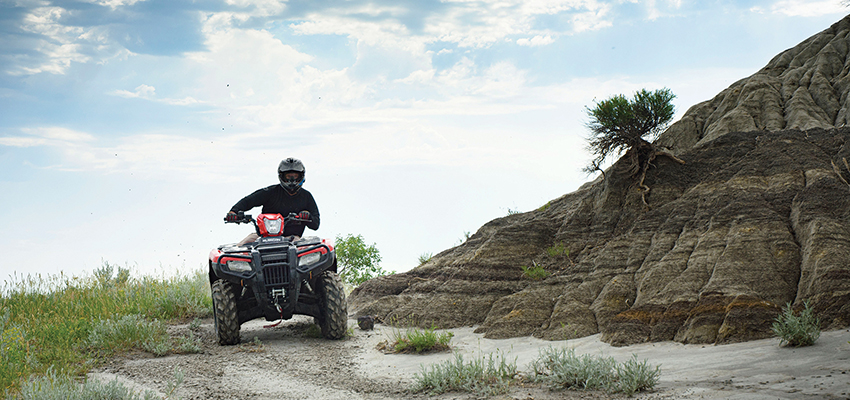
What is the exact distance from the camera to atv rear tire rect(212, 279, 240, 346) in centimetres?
890

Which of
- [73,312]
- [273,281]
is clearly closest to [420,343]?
[273,281]

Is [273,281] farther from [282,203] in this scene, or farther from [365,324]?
[365,324]

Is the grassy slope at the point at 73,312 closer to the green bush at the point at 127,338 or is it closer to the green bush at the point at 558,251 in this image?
the green bush at the point at 127,338

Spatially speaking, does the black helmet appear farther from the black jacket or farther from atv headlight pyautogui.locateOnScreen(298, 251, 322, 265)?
atv headlight pyautogui.locateOnScreen(298, 251, 322, 265)

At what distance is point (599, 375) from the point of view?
5820 millimetres

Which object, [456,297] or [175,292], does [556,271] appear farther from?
[175,292]

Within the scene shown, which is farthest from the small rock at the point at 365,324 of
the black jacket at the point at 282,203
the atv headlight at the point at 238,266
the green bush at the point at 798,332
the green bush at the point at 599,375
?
the green bush at the point at 798,332

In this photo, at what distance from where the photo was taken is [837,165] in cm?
994

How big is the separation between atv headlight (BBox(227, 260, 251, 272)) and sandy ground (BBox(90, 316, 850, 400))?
49.5 inches

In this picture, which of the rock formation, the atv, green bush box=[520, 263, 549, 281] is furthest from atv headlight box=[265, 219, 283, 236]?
green bush box=[520, 263, 549, 281]

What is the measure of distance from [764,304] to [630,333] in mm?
1759

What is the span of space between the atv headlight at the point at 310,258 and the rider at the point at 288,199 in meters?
1.01

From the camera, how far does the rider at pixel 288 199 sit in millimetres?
10133

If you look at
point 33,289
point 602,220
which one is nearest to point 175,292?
point 33,289
